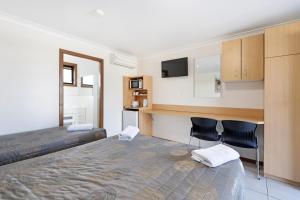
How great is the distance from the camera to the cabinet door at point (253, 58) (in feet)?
8.36

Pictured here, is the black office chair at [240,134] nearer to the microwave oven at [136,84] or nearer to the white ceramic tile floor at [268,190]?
the white ceramic tile floor at [268,190]

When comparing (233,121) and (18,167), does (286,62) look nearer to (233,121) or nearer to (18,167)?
(233,121)

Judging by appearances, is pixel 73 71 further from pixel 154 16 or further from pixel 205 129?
pixel 205 129

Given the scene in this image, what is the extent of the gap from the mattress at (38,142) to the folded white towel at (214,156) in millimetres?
1636

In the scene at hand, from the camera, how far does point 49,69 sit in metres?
2.81

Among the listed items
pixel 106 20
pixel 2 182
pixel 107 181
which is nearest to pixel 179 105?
pixel 106 20

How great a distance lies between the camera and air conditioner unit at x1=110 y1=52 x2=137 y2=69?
3.89 m

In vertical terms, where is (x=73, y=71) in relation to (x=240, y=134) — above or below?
above

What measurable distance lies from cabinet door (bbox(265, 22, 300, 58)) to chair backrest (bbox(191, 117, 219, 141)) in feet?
4.32

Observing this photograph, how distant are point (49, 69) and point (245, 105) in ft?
11.8

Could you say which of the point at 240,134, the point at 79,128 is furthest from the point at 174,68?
the point at 79,128

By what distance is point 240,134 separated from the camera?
251 centimetres

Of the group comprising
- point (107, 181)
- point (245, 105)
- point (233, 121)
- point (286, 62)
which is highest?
point (286, 62)

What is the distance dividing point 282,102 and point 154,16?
2.14m
